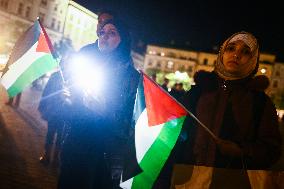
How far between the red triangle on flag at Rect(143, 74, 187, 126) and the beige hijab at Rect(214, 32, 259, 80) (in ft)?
1.36

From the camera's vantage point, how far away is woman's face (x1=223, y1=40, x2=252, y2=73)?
300 cm

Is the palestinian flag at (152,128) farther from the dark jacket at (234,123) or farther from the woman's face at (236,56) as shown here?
the woman's face at (236,56)

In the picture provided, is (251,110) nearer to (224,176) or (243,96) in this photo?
(243,96)

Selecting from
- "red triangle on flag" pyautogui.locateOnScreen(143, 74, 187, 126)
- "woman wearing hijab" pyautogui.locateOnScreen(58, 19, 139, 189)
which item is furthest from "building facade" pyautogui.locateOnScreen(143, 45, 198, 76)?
"red triangle on flag" pyautogui.locateOnScreen(143, 74, 187, 126)

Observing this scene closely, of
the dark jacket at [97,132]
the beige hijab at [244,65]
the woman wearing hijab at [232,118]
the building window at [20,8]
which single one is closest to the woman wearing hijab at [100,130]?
the dark jacket at [97,132]

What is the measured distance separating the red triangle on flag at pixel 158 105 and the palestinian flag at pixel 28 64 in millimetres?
1339

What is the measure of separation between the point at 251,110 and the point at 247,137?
183 mm

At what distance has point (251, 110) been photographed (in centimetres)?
283

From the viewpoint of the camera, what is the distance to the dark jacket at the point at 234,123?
2.74 meters

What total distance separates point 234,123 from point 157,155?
1.90ft

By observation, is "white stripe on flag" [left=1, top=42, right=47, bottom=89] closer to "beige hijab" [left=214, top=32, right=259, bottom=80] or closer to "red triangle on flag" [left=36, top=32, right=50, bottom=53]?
"red triangle on flag" [left=36, top=32, right=50, bottom=53]

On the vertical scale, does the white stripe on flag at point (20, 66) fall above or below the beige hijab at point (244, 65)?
below

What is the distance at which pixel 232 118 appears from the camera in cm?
289

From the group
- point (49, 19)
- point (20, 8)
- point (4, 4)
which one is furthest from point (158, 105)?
point (49, 19)
